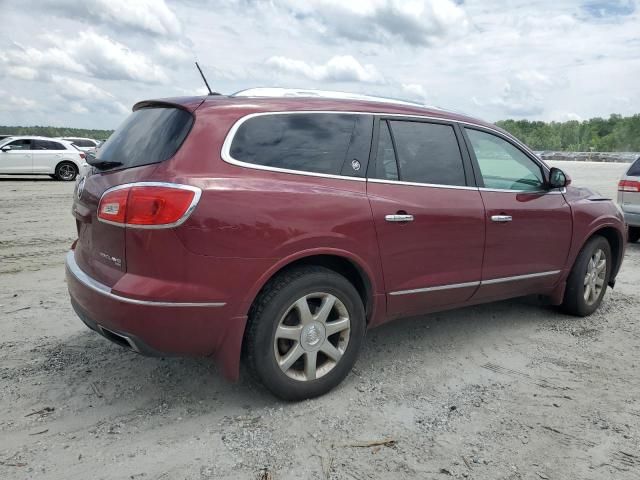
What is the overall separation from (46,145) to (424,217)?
59.4 feet

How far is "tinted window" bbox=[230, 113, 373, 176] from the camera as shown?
3055 mm

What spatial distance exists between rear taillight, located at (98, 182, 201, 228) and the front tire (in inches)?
25.7

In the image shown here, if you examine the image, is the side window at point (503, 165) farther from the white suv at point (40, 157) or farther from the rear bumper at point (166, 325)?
the white suv at point (40, 157)

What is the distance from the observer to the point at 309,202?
3082mm

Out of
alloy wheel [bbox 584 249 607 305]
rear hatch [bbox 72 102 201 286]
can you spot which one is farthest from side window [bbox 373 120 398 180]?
alloy wheel [bbox 584 249 607 305]

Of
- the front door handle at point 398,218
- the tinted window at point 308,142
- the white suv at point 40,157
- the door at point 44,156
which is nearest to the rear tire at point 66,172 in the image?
the white suv at point 40,157

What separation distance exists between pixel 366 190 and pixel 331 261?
48cm

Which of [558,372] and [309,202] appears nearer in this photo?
[309,202]

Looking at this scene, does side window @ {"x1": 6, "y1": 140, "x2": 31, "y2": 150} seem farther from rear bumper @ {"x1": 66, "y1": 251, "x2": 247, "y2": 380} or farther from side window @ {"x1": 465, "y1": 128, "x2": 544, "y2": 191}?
side window @ {"x1": 465, "y1": 128, "x2": 544, "y2": 191}

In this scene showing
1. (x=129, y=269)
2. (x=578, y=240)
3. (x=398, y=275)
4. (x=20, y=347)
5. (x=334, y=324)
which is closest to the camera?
(x=129, y=269)

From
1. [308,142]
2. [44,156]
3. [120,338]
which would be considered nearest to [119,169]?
[120,338]

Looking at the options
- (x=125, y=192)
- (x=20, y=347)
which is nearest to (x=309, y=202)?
(x=125, y=192)

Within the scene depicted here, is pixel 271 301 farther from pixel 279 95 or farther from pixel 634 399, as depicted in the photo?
pixel 634 399

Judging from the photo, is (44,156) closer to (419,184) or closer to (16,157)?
(16,157)
